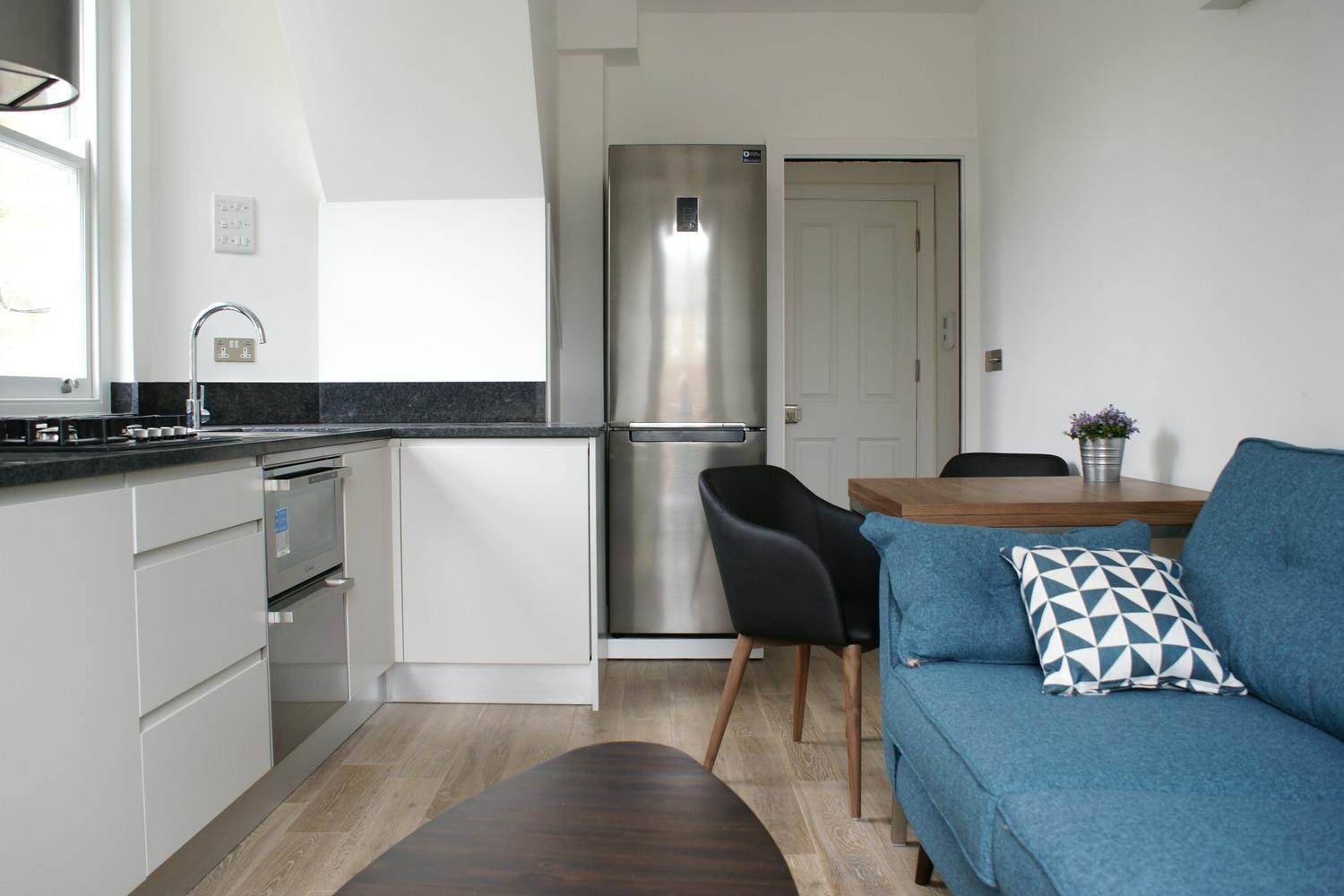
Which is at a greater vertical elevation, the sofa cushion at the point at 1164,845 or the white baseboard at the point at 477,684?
the sofa cushion at the point at 1164,845

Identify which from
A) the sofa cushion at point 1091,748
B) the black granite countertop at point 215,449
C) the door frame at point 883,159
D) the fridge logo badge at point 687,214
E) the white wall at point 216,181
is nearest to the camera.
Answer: the sofa cushion at point 1091,748


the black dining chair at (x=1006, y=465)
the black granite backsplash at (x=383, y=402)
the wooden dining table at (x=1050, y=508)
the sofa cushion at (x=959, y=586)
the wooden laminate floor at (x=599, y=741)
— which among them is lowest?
the wooden laminate floor at (x=599, y=741)

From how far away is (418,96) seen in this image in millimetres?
2902

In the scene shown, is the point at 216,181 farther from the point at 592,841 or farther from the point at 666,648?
the point at 592,841

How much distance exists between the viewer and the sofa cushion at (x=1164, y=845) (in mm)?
901

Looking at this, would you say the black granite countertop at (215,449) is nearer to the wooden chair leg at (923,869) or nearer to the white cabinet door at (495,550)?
the white cabinet door at (495,550)

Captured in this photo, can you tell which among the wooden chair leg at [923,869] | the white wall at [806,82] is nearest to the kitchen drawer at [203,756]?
the wooden chair leg at [923,869]

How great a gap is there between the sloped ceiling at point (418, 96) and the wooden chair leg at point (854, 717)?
2.07 m

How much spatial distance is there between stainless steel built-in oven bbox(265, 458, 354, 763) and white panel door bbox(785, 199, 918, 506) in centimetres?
290

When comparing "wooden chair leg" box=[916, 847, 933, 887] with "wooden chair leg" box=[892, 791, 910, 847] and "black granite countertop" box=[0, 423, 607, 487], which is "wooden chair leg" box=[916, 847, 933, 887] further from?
"black granite countertop" box=[0, 423, 607, 487]

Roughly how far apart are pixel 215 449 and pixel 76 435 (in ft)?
1.26

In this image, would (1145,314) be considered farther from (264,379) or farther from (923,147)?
(264,379)

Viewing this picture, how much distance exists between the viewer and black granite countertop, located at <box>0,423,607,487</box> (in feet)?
4.10

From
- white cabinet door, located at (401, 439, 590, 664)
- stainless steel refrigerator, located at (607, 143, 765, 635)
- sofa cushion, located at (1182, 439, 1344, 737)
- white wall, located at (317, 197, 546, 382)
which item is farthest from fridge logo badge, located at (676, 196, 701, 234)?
sofa cushion, located at (1182, 439, 1344, 737)
